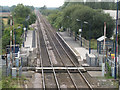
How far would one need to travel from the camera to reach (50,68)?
19.2 meters

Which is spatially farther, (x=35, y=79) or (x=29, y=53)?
(x=29, y=53)

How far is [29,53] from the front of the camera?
981 inches

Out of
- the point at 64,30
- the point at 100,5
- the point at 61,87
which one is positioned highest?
the point at 100,5

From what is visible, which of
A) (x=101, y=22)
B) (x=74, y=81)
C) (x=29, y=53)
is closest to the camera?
(x=74, y=81)

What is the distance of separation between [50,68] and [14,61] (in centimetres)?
276

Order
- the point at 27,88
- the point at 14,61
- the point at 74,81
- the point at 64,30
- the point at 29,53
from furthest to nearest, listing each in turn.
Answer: the point at 64,30 < the point at 29,53 < the point at 14,61 < the point at 74,81 < the point at 27,88

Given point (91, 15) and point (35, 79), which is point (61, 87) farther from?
point (91, 15)

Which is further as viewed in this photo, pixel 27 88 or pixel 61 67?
pixel 61 67

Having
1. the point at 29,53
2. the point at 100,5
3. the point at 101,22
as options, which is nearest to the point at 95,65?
the point at 29,53

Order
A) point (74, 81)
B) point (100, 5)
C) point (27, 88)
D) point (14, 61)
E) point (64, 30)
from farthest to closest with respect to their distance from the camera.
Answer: point (100, 5), point (64, 30), point (14, 61), point (74, 81), point (27, 88)

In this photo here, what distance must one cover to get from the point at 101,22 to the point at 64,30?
19.0m

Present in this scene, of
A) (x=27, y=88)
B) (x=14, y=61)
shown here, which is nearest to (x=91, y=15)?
(x=14, y=61)

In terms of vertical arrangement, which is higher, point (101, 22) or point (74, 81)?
point (101, 22)

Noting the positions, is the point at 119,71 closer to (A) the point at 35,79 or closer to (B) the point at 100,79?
(B) the point at 100,79
